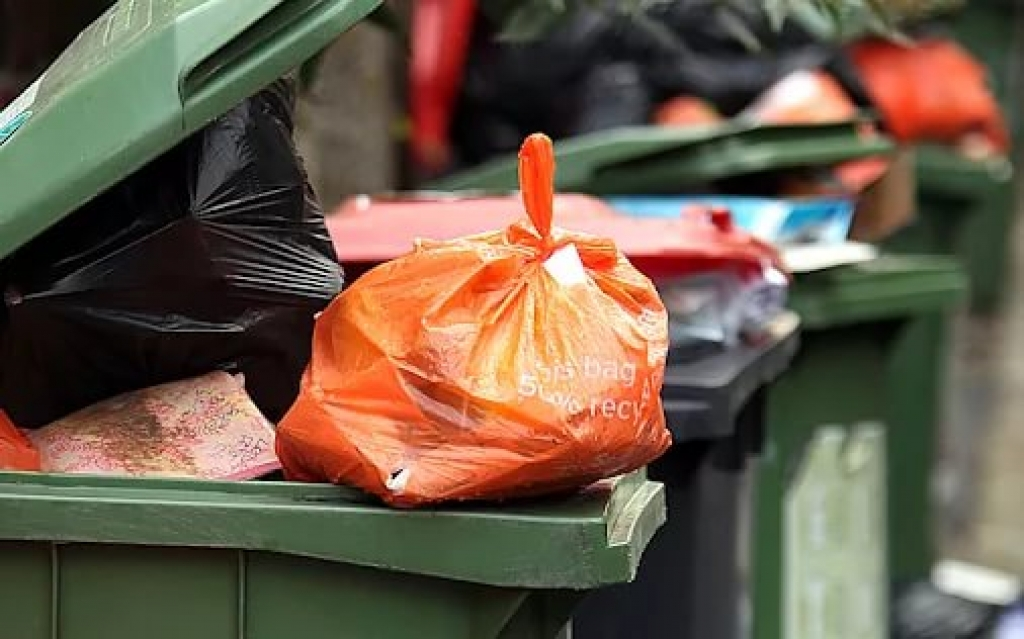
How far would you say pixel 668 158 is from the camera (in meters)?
3.95

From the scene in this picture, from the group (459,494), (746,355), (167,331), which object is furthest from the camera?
(746,355)

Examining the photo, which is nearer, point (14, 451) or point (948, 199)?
point (14, 451)

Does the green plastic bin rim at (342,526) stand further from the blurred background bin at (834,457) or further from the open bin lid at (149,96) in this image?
the blurred background bin at (834,457)

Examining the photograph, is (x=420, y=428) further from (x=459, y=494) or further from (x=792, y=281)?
(x=792, y=281)

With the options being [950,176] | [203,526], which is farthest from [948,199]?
[203,526]

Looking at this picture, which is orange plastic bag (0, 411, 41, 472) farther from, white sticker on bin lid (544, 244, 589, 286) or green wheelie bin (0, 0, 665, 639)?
white sticker on bin lid (544, 244, 589, 286)

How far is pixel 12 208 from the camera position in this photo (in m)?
2.03

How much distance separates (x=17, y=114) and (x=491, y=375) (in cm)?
69

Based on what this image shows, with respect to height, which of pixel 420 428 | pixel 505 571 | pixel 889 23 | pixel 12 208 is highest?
pixel 889 23

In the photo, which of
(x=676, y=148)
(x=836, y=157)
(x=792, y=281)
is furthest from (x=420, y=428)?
(x=836, y=157)

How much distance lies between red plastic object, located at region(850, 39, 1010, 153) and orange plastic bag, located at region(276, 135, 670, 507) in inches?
156

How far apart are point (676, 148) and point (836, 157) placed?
1.34ft

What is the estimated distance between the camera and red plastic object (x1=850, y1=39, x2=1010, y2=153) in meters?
5.92

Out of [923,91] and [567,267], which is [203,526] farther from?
[923,91]
